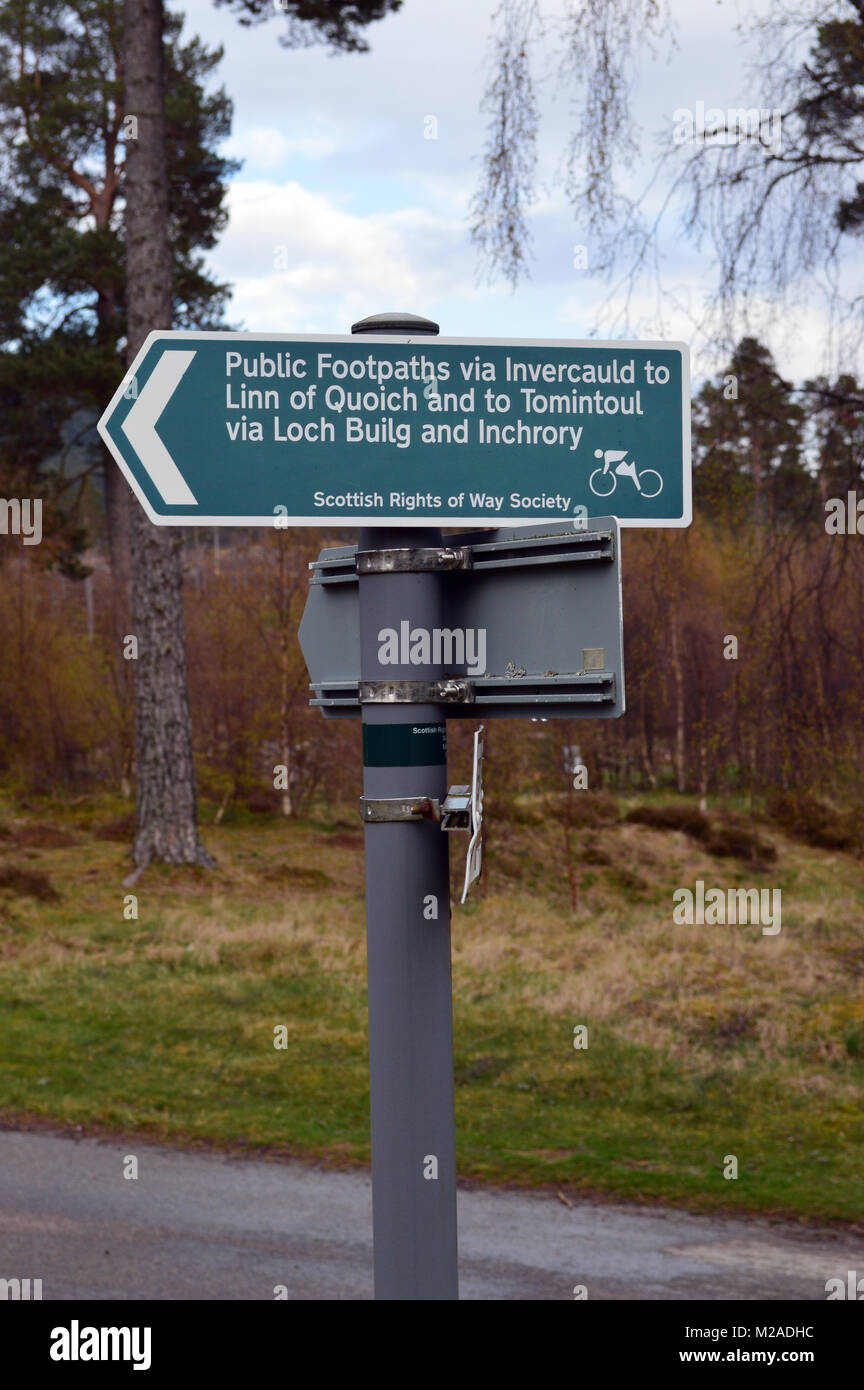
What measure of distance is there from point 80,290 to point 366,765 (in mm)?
24733

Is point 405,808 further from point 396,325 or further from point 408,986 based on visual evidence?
point 396,325

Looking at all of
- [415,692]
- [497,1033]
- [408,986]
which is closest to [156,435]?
[415,692]

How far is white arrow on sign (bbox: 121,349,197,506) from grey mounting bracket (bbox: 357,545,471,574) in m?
0.33

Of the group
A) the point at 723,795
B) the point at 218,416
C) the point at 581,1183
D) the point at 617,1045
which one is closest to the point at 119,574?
the point at 723,795

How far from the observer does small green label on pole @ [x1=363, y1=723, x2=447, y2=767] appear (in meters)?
2.47

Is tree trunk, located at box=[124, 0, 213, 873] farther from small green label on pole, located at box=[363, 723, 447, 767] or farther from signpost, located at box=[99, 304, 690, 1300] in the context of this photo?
small green label on pole, located at box=[363, 723, 447, 767]

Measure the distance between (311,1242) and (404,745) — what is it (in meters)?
3.66

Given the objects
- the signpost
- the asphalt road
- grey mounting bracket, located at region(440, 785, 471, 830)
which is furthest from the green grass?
grey mounting bracket, located at region(440, 785, 471, 830)

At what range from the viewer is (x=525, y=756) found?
51.1ft

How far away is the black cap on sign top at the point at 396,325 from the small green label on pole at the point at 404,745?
28.2 inches

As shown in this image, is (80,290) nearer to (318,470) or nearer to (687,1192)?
(687,1192)

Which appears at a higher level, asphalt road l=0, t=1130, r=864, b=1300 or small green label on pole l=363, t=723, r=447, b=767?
small green label on pole l=363, t=723, r=447, b=767

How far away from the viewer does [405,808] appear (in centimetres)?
246

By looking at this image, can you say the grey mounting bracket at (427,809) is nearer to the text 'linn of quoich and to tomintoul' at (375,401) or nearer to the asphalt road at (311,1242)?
the text 'linn of quoich and to tomintoul' at (375,401)
